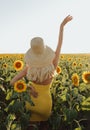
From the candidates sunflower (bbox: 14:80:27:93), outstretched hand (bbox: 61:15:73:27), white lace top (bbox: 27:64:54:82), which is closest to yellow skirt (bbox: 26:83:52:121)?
white lace top (bbox: 27:64:54:82)

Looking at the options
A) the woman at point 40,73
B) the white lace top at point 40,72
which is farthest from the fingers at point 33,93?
the white lace top at point 40,72

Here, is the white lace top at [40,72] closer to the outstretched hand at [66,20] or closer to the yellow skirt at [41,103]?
the yellow skirt at [41,103]

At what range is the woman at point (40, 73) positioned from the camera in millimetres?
5305

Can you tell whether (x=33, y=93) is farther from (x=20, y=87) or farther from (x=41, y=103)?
(x=20, y=87)

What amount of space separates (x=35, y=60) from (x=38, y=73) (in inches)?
6.9

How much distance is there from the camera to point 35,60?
5.30 metres

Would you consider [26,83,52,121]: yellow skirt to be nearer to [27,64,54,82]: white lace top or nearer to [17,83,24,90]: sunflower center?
[27,64,54,82]: white lace top

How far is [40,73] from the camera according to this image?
538cm

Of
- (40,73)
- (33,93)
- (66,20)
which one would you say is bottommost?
(33,93)

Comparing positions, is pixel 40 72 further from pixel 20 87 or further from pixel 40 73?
pixel 20 87

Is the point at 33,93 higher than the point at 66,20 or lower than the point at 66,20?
lower

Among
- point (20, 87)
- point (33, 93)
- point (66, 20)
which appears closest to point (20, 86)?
point (20, 87)

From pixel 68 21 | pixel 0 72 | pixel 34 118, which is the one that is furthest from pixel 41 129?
pixel 0 72

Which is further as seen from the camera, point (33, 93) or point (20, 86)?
point (20, 86)
